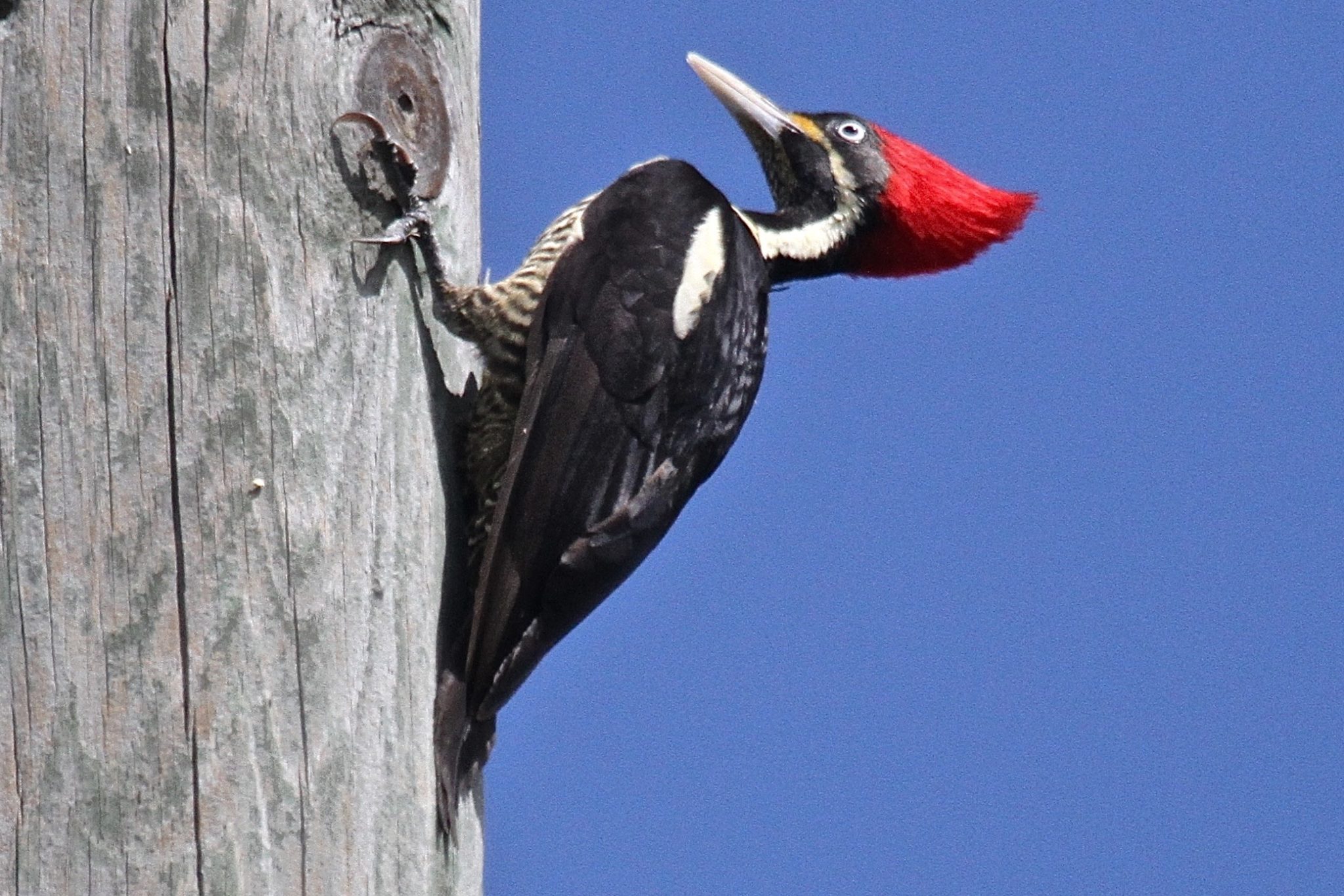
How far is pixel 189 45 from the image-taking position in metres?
2.24

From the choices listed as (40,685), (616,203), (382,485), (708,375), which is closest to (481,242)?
(616,203)

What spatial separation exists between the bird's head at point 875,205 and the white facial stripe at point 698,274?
0.72 metres

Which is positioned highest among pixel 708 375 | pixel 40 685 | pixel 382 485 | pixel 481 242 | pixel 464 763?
pixel 481 242

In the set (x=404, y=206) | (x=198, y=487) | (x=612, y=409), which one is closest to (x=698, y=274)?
(x=612, y=409)

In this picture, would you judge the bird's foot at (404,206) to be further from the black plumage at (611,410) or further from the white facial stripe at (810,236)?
the white facial stripe at (810,236)

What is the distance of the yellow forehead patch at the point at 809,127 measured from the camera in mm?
4312

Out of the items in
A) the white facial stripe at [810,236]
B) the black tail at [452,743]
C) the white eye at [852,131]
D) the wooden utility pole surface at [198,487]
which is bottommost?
the black tail at [452,743]

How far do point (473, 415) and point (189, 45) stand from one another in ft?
2.80

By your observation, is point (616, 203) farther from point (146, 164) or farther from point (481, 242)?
point (146, 164)

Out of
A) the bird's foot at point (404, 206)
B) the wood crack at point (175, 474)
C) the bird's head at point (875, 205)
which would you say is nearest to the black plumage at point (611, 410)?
the bird's foot at point (404, 206)

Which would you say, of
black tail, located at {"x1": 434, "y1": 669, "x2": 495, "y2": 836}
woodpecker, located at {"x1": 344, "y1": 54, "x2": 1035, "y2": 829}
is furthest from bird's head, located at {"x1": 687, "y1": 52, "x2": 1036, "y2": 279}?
black tail, located at {"x1": 434, "y1": 669, "x2": 495, "y2": 836}

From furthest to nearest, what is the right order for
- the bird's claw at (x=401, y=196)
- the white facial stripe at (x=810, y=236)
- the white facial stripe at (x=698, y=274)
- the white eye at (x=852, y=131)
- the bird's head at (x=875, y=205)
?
the white eye at (x=852, y=131) → the bird's head at (x=875, y=205) → the white facial stripe at (x=810, y=236) → the white facial stripe at (x=698, y=274) → the bird's claw at (x=401, y=196)

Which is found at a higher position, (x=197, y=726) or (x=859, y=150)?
(x=859, y=150)

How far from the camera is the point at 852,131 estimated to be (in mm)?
4281
